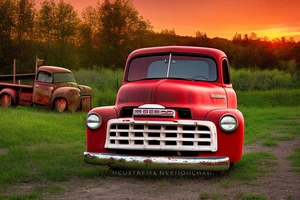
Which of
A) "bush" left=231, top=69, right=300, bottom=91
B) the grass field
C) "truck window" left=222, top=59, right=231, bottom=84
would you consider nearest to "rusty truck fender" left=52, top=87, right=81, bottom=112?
the grass field

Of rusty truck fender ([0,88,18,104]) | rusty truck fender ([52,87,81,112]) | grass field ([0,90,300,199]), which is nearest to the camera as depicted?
grass field ([0,90,300,199])

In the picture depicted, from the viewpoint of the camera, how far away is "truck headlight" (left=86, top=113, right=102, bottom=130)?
7794 millimetres

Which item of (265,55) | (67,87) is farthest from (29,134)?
(265,55)

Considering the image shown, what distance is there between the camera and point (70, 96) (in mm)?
21156

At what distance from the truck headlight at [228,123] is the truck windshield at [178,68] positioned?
3.91 ft

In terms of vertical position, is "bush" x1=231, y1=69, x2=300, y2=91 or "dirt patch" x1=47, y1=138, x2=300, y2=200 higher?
"bush" x1=231, y1=69, x2=300, y2=91

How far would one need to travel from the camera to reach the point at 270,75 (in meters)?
38.3

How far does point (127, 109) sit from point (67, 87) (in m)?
14.2

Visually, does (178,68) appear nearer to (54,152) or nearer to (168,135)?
(168,135)

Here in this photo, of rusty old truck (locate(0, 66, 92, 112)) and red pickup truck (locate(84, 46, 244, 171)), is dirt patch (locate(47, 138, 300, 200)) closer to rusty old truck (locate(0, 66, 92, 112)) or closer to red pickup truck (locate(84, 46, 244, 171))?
red pickup truck (locate(84, 46, 244, 171))

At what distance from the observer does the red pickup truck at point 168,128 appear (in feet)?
23.7

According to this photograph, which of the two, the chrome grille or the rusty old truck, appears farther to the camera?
the rusty old truck

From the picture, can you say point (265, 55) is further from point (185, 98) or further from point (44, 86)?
point (185, 98)

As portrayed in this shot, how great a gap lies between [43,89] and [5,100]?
2.75 meters
